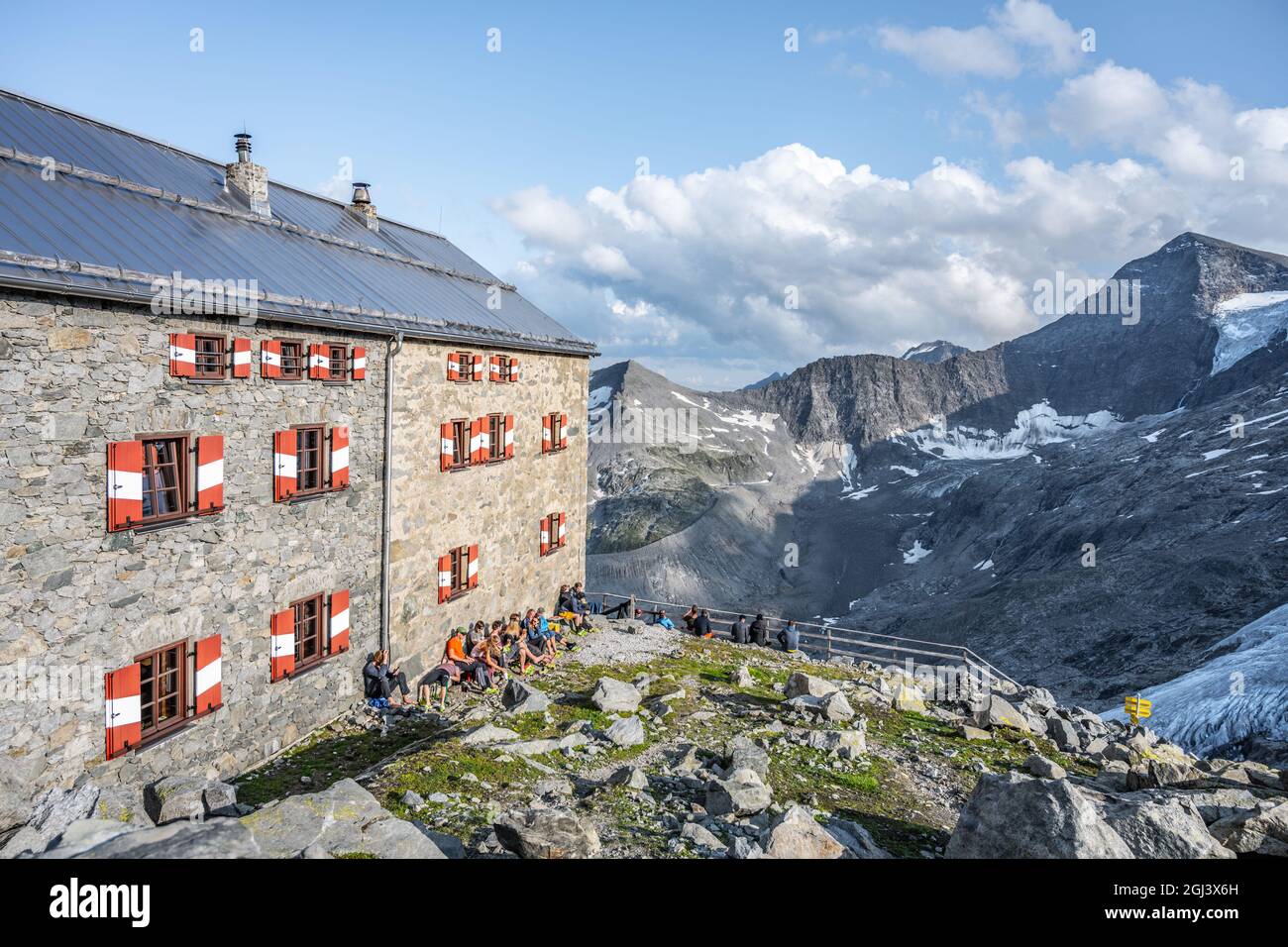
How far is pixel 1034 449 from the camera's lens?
109188 millimetres

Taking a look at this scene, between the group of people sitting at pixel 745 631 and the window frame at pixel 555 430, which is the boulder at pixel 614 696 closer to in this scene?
the group of people sitting at pixel 745 631

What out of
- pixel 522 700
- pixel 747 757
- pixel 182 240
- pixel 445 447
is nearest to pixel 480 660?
pixel 522 700

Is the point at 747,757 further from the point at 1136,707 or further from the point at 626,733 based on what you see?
the point at 1136,707

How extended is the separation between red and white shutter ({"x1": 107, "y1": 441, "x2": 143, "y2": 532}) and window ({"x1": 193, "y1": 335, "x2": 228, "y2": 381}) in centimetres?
161

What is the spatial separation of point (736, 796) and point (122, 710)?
8.62 meters

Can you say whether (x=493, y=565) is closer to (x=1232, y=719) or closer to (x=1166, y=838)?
(x=1166, y=838)

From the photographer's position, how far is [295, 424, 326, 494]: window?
45.0 ft

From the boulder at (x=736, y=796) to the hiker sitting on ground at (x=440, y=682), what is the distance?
734 cm

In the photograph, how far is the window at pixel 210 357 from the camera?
11398mm

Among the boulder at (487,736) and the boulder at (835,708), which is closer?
the boulder at (487,736)

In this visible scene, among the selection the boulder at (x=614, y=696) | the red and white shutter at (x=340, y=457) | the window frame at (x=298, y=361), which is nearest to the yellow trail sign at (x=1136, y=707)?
the boulder at (x=614, y=696)

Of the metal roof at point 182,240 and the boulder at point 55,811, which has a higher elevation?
the metal roof at point 182,240

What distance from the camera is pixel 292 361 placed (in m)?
13.4

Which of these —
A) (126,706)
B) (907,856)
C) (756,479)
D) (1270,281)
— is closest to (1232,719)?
(907,856)
